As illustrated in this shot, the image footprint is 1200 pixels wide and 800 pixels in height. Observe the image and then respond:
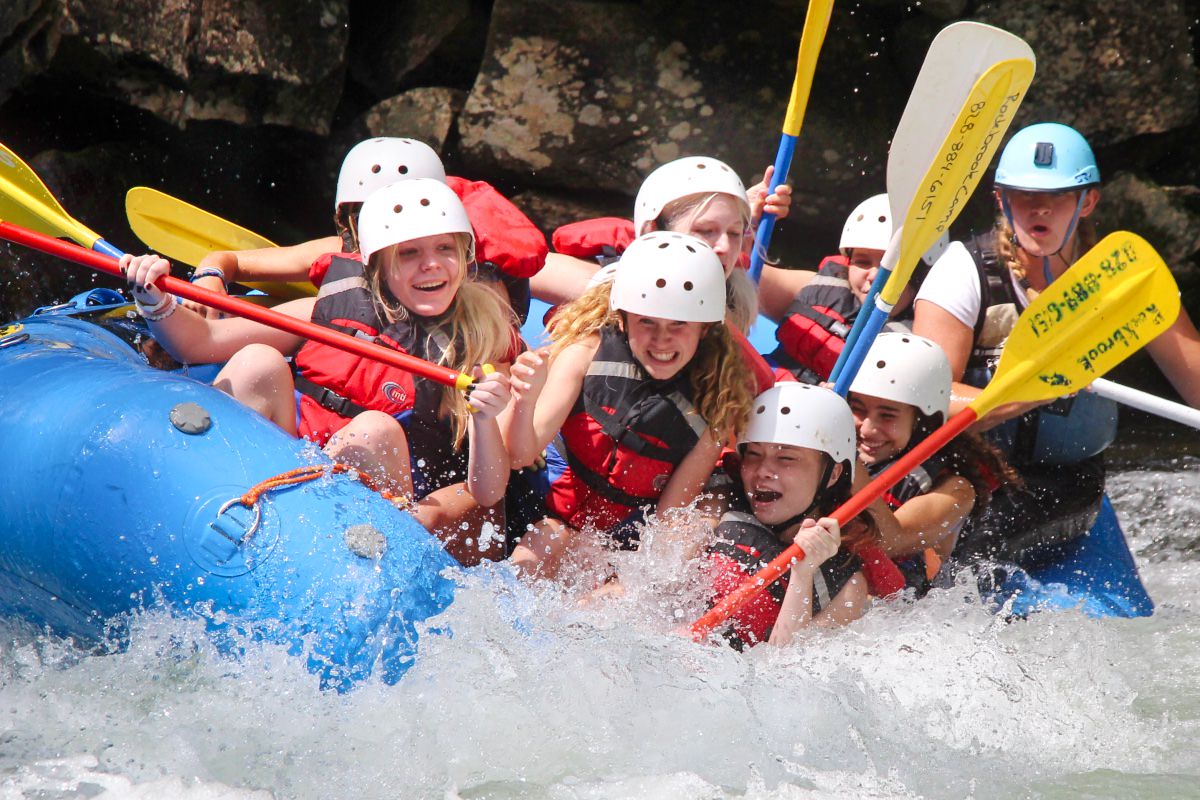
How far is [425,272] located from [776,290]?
4.75 ft

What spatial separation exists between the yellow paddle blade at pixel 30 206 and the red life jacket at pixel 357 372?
2.39 feet

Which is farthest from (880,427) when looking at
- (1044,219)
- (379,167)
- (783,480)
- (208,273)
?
(208,273)

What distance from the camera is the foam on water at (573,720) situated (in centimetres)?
256

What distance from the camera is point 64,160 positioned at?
5180 mm

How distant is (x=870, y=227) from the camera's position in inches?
166

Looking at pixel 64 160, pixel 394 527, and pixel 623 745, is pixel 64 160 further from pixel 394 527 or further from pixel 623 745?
pixel 623 745

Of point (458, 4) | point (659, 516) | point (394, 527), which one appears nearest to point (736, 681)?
point (659, 516)

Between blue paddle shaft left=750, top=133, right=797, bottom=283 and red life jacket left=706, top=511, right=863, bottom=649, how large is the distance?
104 cm

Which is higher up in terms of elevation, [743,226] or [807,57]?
[807,57]

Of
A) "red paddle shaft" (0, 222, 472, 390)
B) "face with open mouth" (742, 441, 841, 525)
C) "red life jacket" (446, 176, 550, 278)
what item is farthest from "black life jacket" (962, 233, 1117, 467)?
"red paddle shaft" (0, 222, 472, 390)

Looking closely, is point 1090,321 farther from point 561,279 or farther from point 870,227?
point 561,279

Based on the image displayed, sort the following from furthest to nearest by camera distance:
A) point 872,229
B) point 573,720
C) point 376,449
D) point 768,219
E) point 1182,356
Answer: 1. point 872,229
2. point 768,219
3. point 1182,356
4. point 376,449
5. point 573,720

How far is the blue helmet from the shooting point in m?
3.88

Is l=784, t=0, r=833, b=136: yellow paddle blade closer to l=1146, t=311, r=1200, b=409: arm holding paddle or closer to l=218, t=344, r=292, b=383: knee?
l=1146, t=311, r=1200, b=409: arm holding paddle
